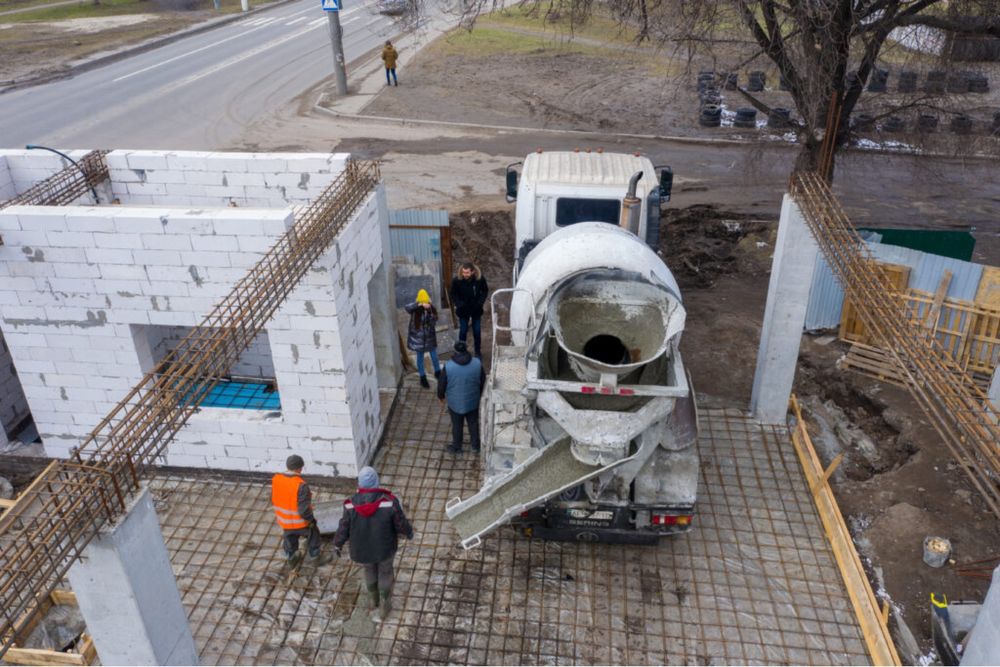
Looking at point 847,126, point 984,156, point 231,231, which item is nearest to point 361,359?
point 231,231

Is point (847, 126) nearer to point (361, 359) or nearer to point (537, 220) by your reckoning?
point (537, 220)

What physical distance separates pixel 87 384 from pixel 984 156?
77.1 feet

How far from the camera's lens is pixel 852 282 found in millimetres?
7684

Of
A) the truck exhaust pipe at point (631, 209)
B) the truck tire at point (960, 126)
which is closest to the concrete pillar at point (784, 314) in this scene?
the truck exhaust pipe at point (631, 209)

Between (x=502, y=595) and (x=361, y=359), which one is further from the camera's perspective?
(x=361, y=359)

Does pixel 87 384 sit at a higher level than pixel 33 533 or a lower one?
lower

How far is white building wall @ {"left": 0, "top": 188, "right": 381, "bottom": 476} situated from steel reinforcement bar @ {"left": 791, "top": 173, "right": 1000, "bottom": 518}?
5.62 metres

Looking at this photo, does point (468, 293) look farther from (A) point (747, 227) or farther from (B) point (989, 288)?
(A) point (747, 227)

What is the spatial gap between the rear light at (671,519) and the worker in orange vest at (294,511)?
11.7ft

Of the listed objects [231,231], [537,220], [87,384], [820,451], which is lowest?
[820,451]

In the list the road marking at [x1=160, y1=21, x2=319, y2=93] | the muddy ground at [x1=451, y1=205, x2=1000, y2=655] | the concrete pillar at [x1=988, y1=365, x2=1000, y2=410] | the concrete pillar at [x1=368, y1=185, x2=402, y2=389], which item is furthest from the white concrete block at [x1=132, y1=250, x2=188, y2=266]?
the road marking at [x1=160, y1=21, x2=319, y2=93]

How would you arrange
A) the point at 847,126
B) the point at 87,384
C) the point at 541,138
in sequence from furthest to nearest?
the point at 541,138, the point at 847,126, the point at 87,384

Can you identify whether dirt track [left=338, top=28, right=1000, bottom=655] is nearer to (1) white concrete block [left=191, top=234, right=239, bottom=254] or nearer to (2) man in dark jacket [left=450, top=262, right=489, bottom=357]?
(2) man in dark jacket [left=450, top=262, right=489, bottom=357]

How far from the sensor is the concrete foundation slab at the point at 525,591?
6.77 meters
